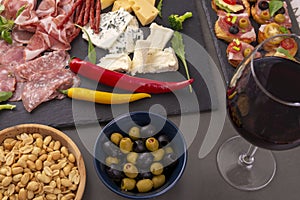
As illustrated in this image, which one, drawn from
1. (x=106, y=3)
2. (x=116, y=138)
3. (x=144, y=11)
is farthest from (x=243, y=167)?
(x=106, y=3)

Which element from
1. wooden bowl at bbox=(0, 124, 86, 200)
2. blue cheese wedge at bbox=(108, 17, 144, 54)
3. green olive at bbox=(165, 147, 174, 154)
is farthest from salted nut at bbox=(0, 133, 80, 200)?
blue cheese wedge at bbox=(108, 17, 144, 54)

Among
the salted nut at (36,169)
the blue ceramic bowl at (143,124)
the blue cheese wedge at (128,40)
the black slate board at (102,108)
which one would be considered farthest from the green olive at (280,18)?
the salted nut at (36,169)

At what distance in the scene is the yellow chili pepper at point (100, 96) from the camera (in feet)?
4.02

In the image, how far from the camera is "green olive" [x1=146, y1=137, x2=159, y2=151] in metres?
1.04

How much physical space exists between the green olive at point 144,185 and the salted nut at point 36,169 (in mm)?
145

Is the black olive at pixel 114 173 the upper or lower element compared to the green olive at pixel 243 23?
lower

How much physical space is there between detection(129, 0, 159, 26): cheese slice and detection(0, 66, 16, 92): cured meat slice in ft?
1.37

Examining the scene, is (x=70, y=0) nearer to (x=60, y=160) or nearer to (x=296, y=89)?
(x=60, y=160)

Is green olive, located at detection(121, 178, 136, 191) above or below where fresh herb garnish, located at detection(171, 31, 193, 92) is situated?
below

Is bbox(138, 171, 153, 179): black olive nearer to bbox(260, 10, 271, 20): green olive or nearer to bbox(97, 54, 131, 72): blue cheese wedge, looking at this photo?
bbox(97, 54, 131, 72): blue cheese wedge

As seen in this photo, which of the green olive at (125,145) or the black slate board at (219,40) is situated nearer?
the green olive at (125,145)

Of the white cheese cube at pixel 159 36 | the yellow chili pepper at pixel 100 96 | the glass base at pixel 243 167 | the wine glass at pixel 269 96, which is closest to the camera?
the wine glass at pixel 269 96

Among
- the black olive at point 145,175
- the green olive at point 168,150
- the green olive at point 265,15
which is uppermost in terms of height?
the green olive at point 265,15

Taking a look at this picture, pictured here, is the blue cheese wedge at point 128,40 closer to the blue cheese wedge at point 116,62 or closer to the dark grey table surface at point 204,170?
the blue cheese wedge at point 116,62
